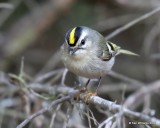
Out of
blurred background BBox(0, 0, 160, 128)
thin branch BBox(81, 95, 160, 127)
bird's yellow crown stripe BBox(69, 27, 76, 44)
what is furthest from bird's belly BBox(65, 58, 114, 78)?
blurred background BBox(0, 0, 160, 128)

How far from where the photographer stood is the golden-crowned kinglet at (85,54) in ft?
10.7

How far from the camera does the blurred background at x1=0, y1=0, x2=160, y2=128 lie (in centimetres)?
529

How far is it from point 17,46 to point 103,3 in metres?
1.30

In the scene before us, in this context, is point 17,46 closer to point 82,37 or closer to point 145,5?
point 145,5

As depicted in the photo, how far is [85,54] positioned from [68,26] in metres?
2.70

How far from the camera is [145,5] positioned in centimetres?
544

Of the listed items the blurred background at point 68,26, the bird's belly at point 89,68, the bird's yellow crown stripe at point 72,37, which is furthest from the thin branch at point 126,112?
the blurred background at point 68,26

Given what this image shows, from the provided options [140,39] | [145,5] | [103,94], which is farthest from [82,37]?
[140,39]

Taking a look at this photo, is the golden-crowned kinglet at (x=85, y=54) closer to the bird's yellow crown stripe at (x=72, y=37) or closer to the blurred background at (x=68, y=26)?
the bird's yellow crown stripe at (x=72, y=37)

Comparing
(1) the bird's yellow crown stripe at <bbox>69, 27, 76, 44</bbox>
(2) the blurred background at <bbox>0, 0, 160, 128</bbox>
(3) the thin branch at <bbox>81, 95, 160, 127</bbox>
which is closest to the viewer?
(3) the thin branch at <bbox>81, 95, 160, 127</bbox>

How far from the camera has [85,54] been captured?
3.40 meters

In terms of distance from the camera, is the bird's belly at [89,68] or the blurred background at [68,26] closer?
the bird's belly at [89,68]

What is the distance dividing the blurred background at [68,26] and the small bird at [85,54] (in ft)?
4.55

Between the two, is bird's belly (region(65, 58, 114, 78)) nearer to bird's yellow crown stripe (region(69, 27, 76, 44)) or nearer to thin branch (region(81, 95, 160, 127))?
bird's yellow crown stripe (region(69, 27, 76, 44))
